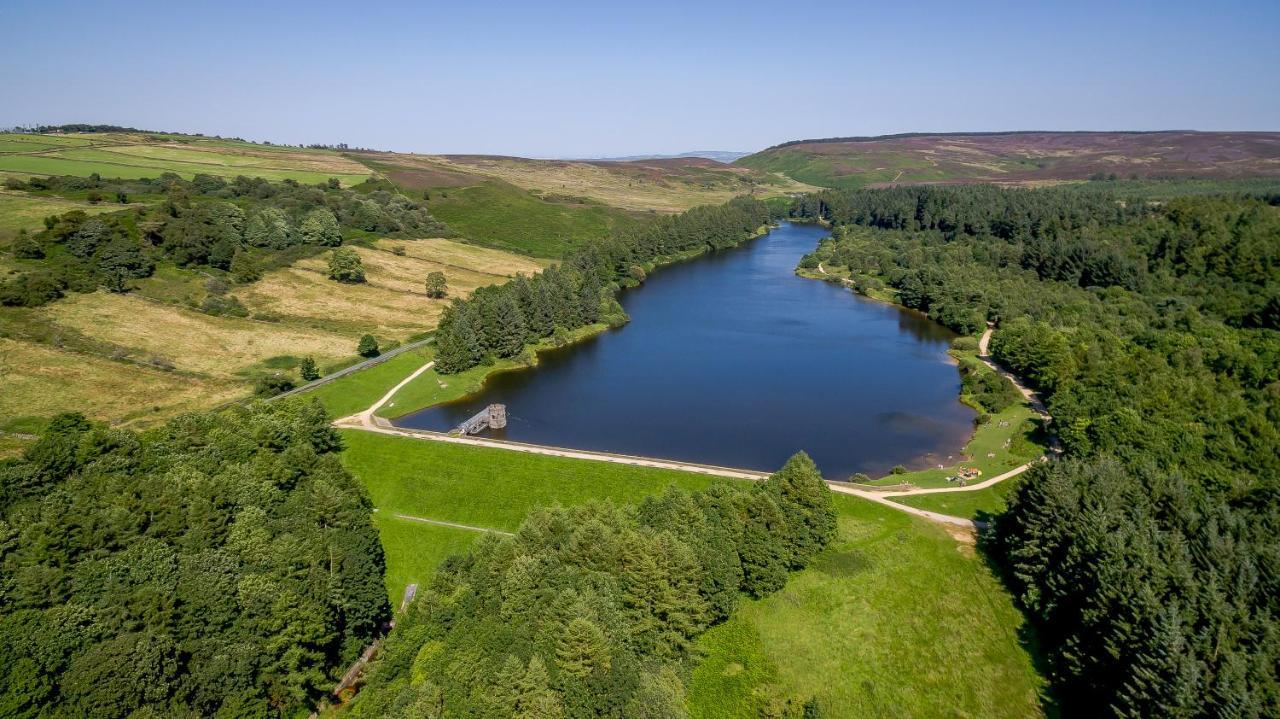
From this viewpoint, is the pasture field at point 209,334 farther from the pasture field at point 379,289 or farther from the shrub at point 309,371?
the shrub at point 309,371

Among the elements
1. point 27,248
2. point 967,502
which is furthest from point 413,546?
point 27,248

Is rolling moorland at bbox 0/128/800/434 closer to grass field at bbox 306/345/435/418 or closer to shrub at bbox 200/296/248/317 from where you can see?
shrub at bbox 200/296/248/317

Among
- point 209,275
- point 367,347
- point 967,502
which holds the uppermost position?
point 209,275

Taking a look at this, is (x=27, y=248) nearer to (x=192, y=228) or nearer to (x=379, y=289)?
(x=192, y=228)

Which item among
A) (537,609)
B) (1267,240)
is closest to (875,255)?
(1267,240)

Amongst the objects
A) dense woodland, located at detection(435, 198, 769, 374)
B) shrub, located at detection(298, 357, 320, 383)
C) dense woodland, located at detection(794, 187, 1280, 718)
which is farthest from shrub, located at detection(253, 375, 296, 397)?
dense woodland, located at detection(794, 187, 1280, 718)

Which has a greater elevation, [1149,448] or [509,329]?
[509,329]
